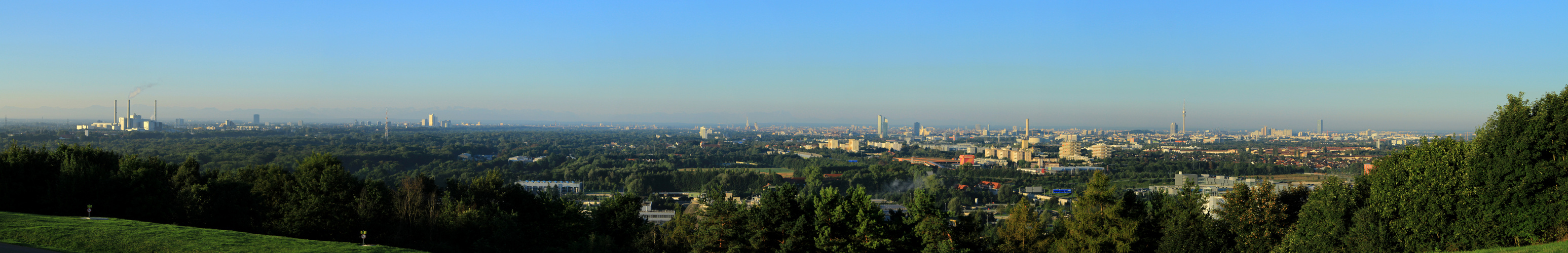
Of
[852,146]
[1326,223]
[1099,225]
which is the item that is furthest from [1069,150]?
[1326,223]

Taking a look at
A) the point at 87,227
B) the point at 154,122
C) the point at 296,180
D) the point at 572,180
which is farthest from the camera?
the point at 154,122

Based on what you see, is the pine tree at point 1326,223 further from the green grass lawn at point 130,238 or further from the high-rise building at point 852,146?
the high-rise building at point 852,146

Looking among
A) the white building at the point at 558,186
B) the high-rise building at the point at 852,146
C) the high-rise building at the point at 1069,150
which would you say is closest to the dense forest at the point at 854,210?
the white building at the point at 558,186

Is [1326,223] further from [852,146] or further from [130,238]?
[852,146]

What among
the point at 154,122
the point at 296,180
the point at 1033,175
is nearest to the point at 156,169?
the point at 296,180

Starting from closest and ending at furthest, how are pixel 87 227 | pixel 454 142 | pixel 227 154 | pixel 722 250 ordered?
pixel 87 227
pixel 722 250
pixel 227 154
pixel 454 142

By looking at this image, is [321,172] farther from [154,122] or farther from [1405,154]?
[154,122]
